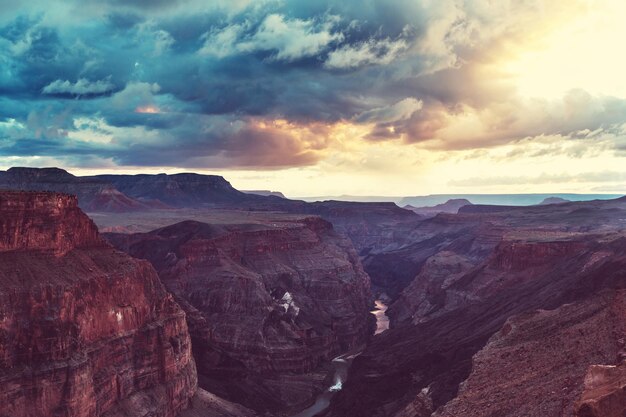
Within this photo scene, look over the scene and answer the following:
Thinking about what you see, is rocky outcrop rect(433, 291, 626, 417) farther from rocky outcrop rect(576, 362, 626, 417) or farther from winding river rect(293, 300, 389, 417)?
winding river rect(293, 300, 389, 417)

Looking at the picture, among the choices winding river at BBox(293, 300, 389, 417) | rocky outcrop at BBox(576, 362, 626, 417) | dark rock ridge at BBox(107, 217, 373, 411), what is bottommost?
winding river at BBox(293, 300, 389, 417)

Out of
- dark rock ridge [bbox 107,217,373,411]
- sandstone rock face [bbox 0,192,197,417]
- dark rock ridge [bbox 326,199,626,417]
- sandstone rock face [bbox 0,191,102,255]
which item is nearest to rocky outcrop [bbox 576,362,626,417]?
dark rock ridge [bbox 326,199,626,417]

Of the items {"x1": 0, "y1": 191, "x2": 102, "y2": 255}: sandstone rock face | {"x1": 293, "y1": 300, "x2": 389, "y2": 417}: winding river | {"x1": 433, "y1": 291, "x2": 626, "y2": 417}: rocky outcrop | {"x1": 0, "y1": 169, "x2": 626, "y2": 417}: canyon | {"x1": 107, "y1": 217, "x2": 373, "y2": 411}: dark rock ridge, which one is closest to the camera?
{"x1": 433, "y1": 291, "x2": 626, "y2": 417}: rocky outcrop

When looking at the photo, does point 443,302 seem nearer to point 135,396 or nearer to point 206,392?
point 206,392

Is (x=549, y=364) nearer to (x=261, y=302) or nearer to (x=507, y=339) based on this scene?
(x=507, y=339)

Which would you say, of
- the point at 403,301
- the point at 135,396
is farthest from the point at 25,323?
the point at 403,301

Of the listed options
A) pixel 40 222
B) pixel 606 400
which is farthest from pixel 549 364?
pixel 40 222

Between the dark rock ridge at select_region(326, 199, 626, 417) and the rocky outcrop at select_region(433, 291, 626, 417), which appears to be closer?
the rocky outcrop at select_region(433, 291, 626, 417)
